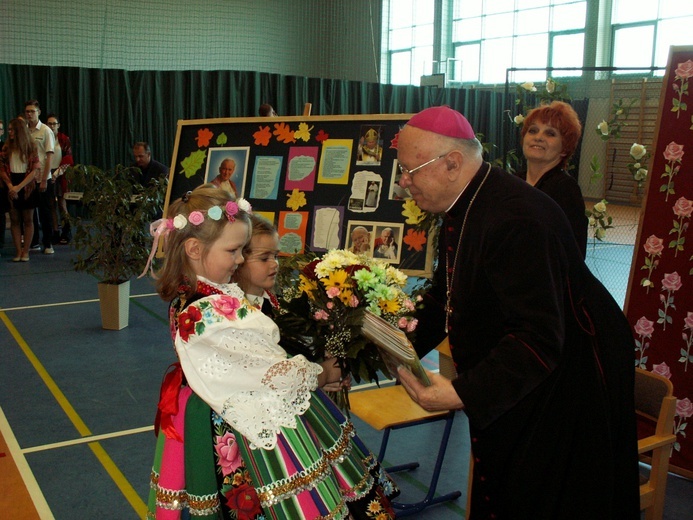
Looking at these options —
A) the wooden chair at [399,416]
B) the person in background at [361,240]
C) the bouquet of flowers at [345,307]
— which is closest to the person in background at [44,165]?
the person in background at [361,240]

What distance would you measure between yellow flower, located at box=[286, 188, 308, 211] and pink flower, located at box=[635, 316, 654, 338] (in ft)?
6.46

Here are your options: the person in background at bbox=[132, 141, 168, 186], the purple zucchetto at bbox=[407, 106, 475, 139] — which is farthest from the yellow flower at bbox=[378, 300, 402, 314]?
the person in background at bbox=[132, 141, 168, 186]

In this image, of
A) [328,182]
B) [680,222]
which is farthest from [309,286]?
[680,222]

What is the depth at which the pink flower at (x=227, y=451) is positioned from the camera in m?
2.11

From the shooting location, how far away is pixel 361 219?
13.3 feet

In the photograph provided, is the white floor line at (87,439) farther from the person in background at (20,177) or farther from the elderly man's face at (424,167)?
the person in background at (20,177)

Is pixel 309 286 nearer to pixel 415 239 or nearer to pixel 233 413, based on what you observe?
pixel 233 413

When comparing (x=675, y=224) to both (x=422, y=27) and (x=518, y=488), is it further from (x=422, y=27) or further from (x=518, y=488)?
(x=422, y=27)

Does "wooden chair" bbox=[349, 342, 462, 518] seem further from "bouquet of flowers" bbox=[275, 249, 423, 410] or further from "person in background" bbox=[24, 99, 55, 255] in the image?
"person in background" bbox=[24, 99, 55, 255]

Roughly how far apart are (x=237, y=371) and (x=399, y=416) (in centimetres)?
126

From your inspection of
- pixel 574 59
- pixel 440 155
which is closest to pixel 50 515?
pixel 440 155

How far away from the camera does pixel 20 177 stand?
873 centimetres

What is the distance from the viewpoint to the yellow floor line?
3.33 m

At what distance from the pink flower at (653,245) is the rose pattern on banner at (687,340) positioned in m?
0.35
